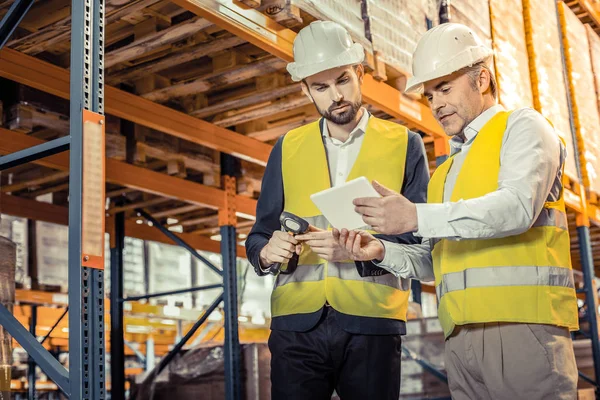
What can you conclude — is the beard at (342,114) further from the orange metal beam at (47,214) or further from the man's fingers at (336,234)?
the orange metal beam at (47,214)

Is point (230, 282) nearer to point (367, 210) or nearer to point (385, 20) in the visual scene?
point (385, 20)

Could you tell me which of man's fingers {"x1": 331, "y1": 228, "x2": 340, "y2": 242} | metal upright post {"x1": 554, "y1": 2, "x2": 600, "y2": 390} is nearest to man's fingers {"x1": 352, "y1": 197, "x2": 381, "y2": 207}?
man's fingers {"x1": 331, "y1": 228, "x2": 340, "y2": 242}

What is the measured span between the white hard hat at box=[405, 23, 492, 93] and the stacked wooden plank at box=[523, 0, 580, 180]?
6.02 metres

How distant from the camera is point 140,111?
645 centimetres

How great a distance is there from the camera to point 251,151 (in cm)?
766

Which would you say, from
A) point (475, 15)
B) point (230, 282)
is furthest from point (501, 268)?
point (230, 282)

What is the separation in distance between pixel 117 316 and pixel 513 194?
24.2 feet

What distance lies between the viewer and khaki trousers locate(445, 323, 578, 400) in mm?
2420

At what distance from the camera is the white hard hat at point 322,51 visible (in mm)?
3311

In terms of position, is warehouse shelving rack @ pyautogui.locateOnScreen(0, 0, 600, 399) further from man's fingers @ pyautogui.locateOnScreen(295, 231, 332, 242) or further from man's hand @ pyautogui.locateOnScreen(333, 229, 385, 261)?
man's hand @ pyautogui.locateOnScreen(333, 229, 385, 261)

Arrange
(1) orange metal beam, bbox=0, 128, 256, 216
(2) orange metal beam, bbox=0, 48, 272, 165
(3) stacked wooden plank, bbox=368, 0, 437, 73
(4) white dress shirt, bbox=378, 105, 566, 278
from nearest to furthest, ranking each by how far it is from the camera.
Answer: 1. (4) white dress shirt, bbox=378, 105, 566, 278
2. (2) orange metal beam, bbox=0, 48, 272, 165
3. (3) stacked wooden plank, bbox=368, 0, 437, 73
4. (1) orange metal beam, bbox=0, 128, 256, 216

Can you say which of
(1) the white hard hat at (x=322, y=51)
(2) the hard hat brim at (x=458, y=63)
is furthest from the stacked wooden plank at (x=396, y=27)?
(2) the hard hat brim at (x=458, y=63)

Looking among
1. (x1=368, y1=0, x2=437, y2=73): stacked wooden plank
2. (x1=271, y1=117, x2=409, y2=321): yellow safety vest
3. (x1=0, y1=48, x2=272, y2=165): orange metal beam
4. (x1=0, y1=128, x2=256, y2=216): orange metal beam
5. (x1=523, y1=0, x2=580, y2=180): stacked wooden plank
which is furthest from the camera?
(x1=523, y1=0, x2=580, y2=180): stacked wooden plank

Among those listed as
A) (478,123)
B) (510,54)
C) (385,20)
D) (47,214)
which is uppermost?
(510,54)
